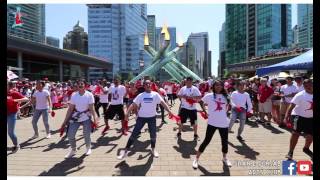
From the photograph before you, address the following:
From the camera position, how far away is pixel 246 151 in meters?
8.05

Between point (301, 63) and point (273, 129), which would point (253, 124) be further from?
point (301, 63)

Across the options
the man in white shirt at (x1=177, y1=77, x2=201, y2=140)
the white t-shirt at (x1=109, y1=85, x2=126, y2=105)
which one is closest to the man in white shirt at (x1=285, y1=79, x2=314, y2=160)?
the man in white shirt at (x1=177, y1=77, x2=201, y2=140)

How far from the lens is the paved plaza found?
6.35m

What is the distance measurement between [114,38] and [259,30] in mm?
65473

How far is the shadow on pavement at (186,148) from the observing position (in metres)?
7.74

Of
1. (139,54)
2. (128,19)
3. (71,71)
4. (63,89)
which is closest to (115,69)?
(139,54)

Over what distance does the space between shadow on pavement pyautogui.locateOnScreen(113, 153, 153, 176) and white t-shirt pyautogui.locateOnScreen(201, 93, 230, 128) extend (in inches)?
63.2

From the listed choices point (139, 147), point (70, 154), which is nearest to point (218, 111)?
point (139, 147)

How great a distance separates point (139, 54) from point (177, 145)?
488ft

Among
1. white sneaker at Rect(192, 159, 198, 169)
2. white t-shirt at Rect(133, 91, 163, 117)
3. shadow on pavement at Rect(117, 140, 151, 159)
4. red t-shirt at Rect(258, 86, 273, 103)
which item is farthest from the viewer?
red t-shirt at Rect(258, 86, 273, 103)

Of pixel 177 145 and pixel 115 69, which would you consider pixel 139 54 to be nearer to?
pixel 115 69

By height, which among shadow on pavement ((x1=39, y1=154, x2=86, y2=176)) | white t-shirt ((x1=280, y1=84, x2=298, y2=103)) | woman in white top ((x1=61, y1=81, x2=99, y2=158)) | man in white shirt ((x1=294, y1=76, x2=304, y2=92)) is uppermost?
man in white shirt ((x1=294, y1=76, x2=304, y2=92))

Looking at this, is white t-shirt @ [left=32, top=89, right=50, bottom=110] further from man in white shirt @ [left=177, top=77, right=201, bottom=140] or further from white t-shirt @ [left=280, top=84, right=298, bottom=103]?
white t-shirt @ [left=280, top=84, right=298, bottom=103]
